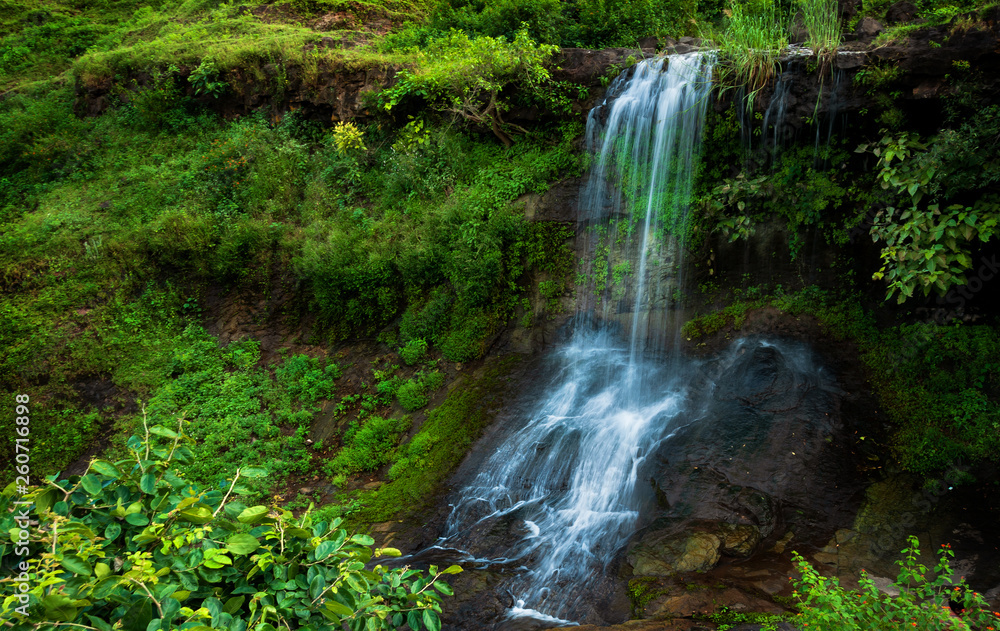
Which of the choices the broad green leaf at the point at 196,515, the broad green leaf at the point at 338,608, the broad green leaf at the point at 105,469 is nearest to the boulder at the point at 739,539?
the broad green leaf at the point at 338,608

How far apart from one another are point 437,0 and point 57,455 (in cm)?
1307

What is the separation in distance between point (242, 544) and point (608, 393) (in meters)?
6.15

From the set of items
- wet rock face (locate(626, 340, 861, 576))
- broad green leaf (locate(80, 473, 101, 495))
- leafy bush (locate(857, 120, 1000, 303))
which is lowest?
wet rock face (locate(626, 340, 861, 576))

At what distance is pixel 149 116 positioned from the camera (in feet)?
43.2

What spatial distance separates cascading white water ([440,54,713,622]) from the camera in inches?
222

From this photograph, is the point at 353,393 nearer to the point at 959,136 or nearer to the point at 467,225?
the point at 467,225

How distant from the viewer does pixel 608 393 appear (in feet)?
24.7

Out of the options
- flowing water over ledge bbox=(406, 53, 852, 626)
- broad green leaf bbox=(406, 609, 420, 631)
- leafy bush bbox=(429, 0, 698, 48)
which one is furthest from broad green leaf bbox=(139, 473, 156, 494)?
leafy bush bbox=(429, 0, 698, 48)

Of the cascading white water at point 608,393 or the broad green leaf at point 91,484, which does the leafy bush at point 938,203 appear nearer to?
the cascading white water at point 608,393

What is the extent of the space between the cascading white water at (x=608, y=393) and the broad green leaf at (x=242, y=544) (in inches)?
149

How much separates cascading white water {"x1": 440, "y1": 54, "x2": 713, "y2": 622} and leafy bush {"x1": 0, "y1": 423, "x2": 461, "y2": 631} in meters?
3.52

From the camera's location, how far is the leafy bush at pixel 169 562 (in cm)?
162

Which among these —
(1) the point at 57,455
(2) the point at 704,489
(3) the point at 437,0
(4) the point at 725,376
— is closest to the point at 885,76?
(4) the point at 725,376

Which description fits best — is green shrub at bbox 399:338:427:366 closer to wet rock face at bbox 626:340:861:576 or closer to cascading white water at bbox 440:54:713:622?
cascading white water at bbox 440:54:713:622
